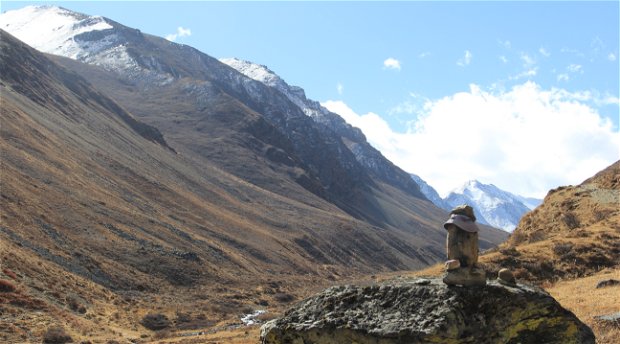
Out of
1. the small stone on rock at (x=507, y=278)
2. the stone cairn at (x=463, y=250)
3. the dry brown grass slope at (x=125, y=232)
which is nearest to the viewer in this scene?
the stone cairn at (x=463, y=250)

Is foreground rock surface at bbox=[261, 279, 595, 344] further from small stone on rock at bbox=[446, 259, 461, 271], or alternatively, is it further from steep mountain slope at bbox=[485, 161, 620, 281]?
steep mountain slope at bbox=[485, 161, 620, 281]

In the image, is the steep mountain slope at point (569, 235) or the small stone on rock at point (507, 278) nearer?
the small stone on rock at point (507, 278)

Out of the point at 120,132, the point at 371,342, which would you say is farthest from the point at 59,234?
the point at 120,132

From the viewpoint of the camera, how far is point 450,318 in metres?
11.8

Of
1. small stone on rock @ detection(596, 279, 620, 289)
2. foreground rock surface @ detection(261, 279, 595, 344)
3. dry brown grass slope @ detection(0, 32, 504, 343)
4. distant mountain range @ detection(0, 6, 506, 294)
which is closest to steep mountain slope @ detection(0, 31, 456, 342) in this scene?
dry brown grass slope @ detection(0, 32, 504, 343)

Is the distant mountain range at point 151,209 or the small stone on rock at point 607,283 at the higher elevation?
A: the small stone on rock at point 607,283

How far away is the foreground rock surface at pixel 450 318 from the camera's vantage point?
11797 millimetres

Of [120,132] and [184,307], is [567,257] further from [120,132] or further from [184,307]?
[120,132]

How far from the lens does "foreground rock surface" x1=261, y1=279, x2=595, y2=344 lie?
11.8 m

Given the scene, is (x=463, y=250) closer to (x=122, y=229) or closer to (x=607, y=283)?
(x=607, y=283)

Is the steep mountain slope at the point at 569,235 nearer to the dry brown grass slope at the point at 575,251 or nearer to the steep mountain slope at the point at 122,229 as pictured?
the dry brown grass slope at the point at 575,251

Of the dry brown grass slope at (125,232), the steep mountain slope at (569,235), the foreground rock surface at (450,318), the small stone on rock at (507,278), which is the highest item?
the steep mountain slope at (569,235)

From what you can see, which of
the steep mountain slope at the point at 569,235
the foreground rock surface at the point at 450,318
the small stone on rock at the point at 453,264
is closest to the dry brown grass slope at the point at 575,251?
the steep mountain slope at the point at 569,235

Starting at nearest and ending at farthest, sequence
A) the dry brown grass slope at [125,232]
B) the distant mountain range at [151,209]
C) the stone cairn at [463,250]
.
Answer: the stone cairn at [463,250] → the dry brown grass slope at [125,232] → the distant mountain range at [151,209]
